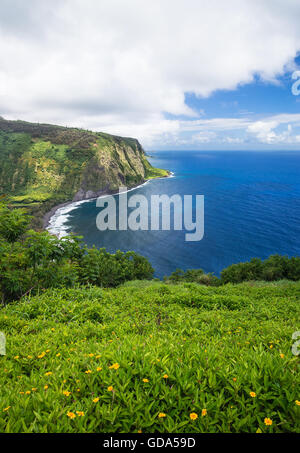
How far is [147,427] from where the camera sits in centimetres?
227

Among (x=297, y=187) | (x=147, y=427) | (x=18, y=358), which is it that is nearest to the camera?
(x=147, y=427)

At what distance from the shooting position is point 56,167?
382 ft

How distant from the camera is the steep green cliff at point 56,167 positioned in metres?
104

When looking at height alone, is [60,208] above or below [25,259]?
below

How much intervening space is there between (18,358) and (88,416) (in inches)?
82.5

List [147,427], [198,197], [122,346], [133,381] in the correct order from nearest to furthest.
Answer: [147,427] < [133,381] < [122,346] < [198,197]

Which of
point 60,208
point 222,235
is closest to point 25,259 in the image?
point 222,235

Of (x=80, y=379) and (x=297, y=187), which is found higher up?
(x=297, y=187)

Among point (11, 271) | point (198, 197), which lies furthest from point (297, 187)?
point (11, 271)

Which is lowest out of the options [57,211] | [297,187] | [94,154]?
[57,211]

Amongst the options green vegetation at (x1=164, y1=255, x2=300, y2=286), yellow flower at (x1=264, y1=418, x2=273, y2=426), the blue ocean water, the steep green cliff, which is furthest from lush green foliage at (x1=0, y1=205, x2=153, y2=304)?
the steep green cliff

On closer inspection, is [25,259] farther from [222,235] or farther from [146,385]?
[222,235]
